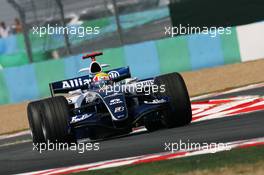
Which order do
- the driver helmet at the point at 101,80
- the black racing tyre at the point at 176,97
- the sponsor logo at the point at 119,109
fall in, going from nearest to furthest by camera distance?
1. the sponsor logo at the point at 119,109
2. the black racing tyre at the point at 176,97
3. the driver helmet at the point at 101,80

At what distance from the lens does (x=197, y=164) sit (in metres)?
8.31

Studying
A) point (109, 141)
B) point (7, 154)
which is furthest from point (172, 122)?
point (7, 154)

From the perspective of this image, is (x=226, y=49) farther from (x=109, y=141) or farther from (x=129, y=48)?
(x=109, y=141)

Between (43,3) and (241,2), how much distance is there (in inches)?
264

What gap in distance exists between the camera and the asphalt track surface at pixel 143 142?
10328 mm

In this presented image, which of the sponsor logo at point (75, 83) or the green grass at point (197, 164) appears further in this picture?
the sponsor logo at point (75, 83)

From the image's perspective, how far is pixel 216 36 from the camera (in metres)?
25.0

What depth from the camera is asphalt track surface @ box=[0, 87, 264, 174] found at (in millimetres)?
10328

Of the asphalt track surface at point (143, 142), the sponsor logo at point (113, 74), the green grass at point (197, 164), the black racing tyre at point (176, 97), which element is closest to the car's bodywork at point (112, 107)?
the black racing tyre at point (176, 97)

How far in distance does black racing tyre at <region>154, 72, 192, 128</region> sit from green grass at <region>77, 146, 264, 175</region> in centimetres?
313

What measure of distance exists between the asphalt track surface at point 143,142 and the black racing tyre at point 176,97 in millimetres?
202

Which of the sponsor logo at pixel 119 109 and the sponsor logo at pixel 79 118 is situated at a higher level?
the sponsor logo at pixel 119 109

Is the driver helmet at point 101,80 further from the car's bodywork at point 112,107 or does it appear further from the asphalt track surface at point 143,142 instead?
the asphalt track surface at point 143,142

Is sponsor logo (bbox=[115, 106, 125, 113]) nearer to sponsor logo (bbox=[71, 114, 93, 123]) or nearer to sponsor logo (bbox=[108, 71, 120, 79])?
sponsor logo (bbox=[71, 114, 93, 123])
